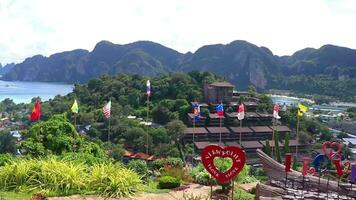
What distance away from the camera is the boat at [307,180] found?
9.58 m

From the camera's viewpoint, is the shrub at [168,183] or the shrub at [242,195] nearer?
the shrub at [242,195]

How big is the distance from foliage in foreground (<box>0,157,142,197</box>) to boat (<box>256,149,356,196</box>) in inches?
128

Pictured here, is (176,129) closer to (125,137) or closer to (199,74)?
(125,137)

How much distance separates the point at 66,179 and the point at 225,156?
4031 millimetres

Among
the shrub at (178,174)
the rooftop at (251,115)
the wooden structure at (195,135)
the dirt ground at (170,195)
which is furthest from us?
the rooftop at (251,115)

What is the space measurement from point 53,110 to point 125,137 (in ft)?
73.9

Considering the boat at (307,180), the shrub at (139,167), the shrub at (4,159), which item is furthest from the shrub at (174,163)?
the shrub at (4,159)

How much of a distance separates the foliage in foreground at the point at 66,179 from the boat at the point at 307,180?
3.24 meters

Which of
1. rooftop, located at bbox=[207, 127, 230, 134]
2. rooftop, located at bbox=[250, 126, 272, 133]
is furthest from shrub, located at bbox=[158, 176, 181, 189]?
rooftop, located at bbox=[250, 126, 272, 133]

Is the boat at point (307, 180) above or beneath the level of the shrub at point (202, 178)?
above

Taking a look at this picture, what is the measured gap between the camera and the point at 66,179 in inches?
410

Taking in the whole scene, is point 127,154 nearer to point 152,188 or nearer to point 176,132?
point 176,132

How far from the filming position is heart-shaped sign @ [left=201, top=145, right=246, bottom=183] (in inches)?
340

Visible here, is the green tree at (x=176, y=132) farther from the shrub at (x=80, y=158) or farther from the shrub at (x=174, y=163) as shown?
the shrub at (x=80, y=158)
